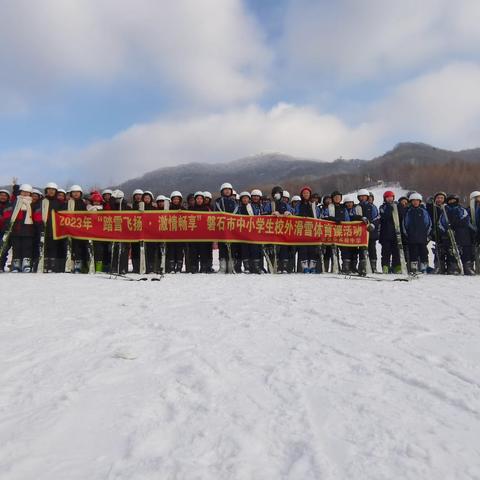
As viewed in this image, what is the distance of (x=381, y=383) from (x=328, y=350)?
79cm

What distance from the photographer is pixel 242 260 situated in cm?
1091

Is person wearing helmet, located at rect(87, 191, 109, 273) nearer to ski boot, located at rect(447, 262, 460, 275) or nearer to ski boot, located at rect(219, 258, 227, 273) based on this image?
ski boot, located at rect(219, 258, 227, 273)

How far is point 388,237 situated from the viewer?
443 inches

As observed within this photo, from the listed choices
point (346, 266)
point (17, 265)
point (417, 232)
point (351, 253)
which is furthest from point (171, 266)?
point (417, 232)

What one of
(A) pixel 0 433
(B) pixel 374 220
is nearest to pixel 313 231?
(B) pixel 374 220

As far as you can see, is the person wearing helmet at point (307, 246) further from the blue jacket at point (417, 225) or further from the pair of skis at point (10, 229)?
the pair of skis at point (10, 229)

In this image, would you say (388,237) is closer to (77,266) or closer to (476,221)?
(476,221)

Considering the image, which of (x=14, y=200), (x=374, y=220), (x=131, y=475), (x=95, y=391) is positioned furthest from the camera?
(x=374, y=220)

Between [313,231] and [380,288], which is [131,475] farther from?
[313,231]

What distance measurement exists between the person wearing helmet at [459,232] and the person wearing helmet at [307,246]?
3382mm

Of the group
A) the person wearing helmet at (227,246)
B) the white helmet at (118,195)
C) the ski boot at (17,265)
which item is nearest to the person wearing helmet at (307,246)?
the person wearing helmet at (227,246)

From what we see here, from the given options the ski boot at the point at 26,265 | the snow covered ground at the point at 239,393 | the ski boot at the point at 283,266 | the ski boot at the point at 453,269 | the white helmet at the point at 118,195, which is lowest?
the snow covered ground at the point at 239,393

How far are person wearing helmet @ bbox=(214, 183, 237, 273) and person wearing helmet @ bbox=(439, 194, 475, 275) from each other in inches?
215

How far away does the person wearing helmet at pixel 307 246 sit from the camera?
36.5 feet
